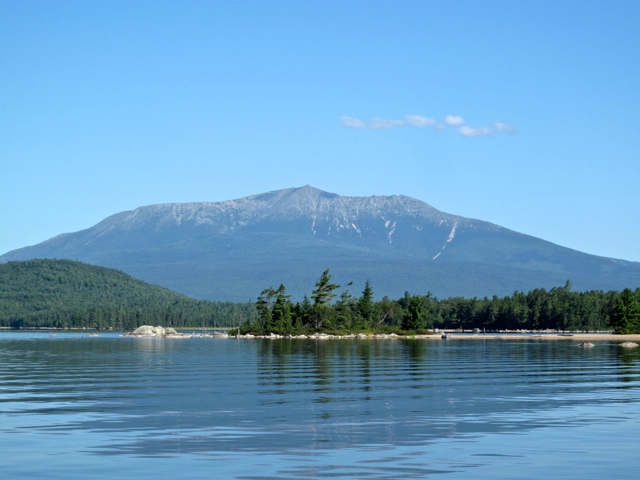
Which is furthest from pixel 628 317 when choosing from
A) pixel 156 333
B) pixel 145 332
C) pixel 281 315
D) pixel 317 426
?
pixel 317 426

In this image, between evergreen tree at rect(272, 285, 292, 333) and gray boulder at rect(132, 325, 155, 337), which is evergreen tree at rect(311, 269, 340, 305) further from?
gray boulder at rect(132, 325, 155, 337)

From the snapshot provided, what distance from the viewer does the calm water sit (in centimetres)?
2069

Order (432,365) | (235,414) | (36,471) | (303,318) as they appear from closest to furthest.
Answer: (36,471)
(235,414)
(432,365)
(303,318)

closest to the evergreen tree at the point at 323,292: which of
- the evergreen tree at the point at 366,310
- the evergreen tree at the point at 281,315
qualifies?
the evergreen tree at the point at 281,315

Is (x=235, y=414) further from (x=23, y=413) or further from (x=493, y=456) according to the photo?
(x=493, y=456)

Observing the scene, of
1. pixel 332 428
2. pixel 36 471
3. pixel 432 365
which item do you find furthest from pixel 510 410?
pixel 432 365

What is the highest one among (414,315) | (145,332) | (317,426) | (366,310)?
(366,310)

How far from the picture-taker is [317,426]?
2788 cm

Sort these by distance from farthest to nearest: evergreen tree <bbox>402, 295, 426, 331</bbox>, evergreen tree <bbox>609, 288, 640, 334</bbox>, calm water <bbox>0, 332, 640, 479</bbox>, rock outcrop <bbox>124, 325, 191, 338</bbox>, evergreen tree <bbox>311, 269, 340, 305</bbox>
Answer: rock outcrop <bbox>124, 325, 191, 338</bbox> → evergreen tree <bbox>609, 288, 640, 334</bbox> → evergreen tree <bbox>402, 295, 426, 331</bbox> → evergreen tree <bbox>311, 269, 340, 305</bbox> → calm water <bbox>0, 332, 640, 479</bbox>

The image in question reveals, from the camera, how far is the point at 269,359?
234 feet

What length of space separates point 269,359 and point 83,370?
1995 cm

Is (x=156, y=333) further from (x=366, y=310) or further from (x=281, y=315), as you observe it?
(x=366, y=310)

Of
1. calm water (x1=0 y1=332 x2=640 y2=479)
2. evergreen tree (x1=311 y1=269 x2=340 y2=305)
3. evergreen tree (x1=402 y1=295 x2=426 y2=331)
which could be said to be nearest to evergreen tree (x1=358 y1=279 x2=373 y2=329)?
evergreen tree (x1=402 y1=295 x2=426 y2=331)

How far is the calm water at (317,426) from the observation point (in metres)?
20.7
